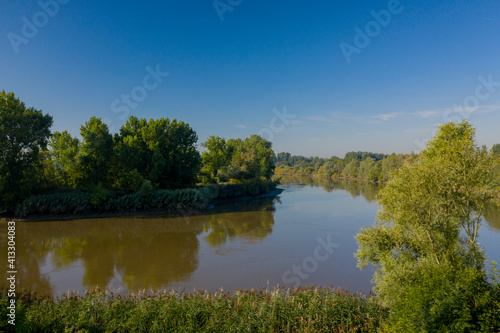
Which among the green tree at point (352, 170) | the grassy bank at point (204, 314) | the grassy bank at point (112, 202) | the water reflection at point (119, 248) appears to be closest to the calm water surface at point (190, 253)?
the water reflection at point (119, 248)

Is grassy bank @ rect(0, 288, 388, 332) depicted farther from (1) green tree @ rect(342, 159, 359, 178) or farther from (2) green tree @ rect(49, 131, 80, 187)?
(1) green tree @ rect(342, 159, 359, 178)

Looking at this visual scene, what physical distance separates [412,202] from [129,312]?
11.0 m

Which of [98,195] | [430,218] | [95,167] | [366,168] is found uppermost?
[366,168]

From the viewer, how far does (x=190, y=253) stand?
17.6m

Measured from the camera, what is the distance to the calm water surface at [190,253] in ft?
42.8

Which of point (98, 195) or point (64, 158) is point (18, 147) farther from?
point (98, 195)

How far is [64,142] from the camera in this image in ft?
102

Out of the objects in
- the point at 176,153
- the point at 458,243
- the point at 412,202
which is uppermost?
the point at 176,153

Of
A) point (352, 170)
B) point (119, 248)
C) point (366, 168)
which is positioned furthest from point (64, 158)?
point (352, 170)

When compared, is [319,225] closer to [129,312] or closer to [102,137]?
[129,312]

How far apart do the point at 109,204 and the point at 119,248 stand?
11.8 metres

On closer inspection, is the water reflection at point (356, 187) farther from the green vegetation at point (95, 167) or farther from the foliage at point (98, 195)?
the foliage at point (98, 195)

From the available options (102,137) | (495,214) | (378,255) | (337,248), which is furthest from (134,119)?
(495,214)

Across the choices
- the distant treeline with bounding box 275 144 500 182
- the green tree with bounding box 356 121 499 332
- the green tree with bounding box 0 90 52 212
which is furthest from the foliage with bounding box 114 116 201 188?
the distant treeline with bounding box 275 144 500 182
